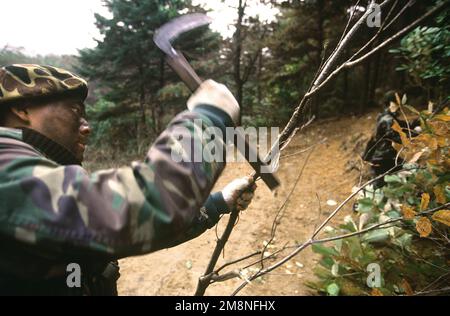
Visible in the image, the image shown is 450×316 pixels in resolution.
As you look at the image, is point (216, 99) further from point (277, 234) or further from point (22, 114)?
point (277, 234)

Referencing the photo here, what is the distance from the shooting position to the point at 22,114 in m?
1.20

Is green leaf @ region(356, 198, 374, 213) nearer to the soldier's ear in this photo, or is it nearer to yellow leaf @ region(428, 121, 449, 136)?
yellow leaf @ region(428, 121, 449, 136)

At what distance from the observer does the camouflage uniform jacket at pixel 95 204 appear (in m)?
0.81

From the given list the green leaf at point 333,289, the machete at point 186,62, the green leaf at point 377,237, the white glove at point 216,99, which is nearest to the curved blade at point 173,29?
the machete at point 186,62

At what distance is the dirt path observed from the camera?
5.05 meters

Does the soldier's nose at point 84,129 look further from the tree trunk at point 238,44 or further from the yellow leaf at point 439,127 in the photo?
the tree trunk at point 238,44

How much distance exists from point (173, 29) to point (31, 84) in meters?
0.62

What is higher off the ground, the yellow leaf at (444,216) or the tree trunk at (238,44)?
the tree trunk at (238,44)

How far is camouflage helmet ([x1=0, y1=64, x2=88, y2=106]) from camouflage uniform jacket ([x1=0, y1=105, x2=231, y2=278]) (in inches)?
14.1

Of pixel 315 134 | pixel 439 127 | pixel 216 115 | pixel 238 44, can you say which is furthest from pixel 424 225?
pixel 238 44

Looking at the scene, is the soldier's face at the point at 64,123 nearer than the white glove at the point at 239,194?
Yes

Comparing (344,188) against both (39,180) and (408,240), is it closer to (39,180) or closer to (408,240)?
(408,240)

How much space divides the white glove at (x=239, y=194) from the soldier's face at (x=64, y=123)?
2.80 feet

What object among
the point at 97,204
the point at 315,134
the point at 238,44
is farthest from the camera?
the point at 238,44
